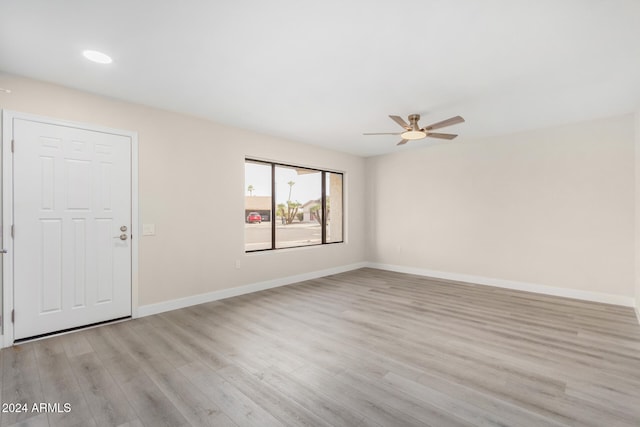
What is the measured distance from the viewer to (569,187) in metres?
4.59

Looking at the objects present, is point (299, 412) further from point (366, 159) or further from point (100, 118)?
point (366, 159)

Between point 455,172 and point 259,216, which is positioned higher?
point 455,172

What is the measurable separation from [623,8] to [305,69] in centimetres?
236

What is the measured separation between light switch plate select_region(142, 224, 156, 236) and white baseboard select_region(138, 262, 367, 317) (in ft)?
2.97

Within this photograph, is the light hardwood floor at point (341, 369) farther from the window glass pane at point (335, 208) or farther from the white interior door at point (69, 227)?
the window glass pane at point (335, 208)

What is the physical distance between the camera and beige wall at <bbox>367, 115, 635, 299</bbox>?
4273 mm

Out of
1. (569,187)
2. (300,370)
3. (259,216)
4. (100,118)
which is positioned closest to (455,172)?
(569,187)

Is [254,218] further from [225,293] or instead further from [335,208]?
[335,208]

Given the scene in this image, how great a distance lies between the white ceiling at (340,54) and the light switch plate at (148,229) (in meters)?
1.54

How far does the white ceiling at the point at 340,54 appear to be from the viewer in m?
2.07

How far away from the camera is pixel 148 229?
3.81 meters

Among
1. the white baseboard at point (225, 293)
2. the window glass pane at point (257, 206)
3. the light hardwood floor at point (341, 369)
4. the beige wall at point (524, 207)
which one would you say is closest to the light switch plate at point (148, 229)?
the white baseboard at point (225, 293)

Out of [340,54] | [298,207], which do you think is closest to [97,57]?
[340,54]

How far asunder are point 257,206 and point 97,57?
3.02 m
